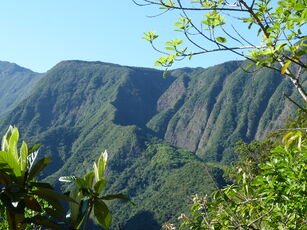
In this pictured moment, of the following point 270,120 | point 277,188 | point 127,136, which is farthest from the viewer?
point 270,120

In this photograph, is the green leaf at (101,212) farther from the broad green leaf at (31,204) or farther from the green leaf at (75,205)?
the broad green leaf at (31,204)

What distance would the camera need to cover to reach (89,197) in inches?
55.6

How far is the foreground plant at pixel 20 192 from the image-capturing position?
4.06ft

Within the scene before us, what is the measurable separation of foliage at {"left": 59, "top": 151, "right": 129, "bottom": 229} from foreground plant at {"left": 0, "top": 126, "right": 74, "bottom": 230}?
0.06 metres

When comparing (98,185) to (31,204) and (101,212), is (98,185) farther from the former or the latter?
(31,204)

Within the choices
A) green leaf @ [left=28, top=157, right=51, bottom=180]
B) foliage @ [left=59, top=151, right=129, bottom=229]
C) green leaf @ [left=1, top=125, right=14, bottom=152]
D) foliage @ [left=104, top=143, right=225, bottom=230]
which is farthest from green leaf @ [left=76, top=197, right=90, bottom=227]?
foliage @ [left=104, top=143, right=225, bottom=230]

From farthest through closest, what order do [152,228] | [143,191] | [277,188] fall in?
[143,191] → [152,228] → [277,188]

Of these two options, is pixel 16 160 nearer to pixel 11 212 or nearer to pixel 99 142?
pixel 11 212

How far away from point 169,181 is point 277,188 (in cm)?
13272

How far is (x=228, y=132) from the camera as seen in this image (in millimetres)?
195250

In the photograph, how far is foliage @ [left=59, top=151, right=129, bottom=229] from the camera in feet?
4.43

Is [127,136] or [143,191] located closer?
[143,191]

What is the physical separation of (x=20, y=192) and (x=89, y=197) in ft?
0.88

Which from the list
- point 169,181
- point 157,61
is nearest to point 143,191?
point 169,181
